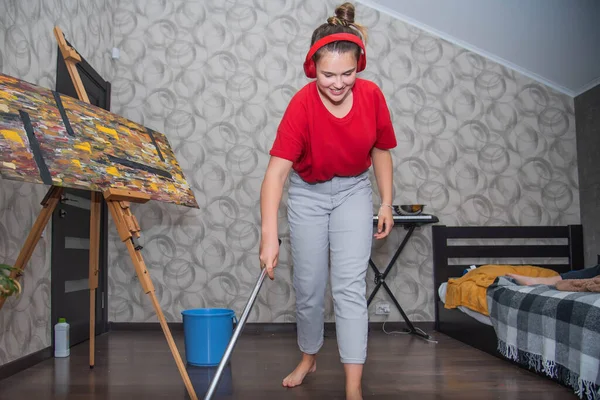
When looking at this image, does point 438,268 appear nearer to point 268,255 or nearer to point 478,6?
point 478,6

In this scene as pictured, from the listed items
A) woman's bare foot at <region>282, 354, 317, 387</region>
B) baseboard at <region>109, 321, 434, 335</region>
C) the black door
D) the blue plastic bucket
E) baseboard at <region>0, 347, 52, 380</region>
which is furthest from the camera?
baseboard at <region>109, 321, 434, 335</region>

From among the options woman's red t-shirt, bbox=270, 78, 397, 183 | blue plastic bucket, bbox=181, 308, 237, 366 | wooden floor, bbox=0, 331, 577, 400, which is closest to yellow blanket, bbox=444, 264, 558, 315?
wooden floor, bbox=0, 331, 577, 400

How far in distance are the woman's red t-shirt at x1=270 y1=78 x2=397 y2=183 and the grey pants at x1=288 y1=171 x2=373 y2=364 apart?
0.10m

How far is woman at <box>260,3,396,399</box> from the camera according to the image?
5.99 ft

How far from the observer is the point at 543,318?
2479mm

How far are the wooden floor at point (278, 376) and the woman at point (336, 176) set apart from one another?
418mm

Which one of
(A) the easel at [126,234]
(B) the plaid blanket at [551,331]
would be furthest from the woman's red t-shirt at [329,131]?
(B) the plaid blanket at [551,331]

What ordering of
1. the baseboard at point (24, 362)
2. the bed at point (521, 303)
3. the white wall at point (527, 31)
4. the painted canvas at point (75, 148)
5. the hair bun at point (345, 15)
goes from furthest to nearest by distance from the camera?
the white wall at point (527, 31) < the baseboard at point (24, 362) < the bed at point (521, 303) < the hair bun at point (345, 15) < the painted canvas at point (75, 148)

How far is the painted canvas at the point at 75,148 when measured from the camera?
177 cm

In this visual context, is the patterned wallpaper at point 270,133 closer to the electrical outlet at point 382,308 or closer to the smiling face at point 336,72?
the electrical outlet at point 382,308

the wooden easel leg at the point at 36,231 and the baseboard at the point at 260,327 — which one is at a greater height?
the wooden easel leg at the point at 36,231

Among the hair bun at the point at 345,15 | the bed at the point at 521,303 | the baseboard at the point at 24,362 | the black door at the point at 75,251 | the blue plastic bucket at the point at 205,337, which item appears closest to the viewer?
the hair bun at the point at 345,15

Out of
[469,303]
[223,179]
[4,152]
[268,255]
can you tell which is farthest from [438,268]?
[4,152]

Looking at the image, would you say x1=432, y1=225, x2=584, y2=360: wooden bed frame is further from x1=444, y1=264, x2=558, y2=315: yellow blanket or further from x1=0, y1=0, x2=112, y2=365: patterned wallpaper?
x1=0, y1=0, x2=112, y2=365: patterned wallpaper
